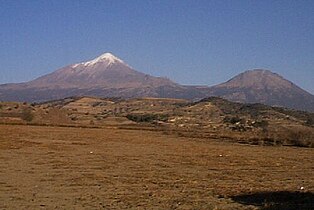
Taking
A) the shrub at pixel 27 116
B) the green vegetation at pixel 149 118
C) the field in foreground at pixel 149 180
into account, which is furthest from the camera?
the green vegetation at pixel 149 118

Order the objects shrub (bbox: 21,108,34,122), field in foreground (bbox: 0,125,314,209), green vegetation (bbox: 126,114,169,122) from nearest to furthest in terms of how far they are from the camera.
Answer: field in foreground (bbox: 0,125,314,209), shrub (bbox: 21,108,34,122), green vegetation (bbox: 126,114,169,122)

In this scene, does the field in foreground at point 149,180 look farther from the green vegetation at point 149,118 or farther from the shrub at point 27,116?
the green vegetation at point 149,118

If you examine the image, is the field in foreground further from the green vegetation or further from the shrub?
the green vegetation

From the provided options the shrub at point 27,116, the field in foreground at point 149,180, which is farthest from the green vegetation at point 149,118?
the field in foreground at point 149,180

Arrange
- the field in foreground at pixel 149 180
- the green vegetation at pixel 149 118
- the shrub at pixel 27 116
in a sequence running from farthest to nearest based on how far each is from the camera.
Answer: the green vegetation at pixel 149 118 → the shrub at pixel 27 116 → the field in foreground at pixel 149 180

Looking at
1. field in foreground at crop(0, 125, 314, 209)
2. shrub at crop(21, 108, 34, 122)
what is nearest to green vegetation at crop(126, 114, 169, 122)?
shrub at crop(21, 108, 34, 122)

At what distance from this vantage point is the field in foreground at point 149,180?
18.9m

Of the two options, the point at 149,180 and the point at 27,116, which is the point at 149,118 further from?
the point at 149,180

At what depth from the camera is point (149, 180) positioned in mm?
25547

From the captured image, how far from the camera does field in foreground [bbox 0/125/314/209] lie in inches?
745

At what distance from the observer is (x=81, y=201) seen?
19.2 m

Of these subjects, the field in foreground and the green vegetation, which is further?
the green vegetation

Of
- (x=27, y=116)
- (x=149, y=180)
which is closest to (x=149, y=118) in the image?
(x=27, y=116)

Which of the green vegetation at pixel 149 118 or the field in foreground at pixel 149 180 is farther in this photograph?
the green vegetation at pixel 149 118
